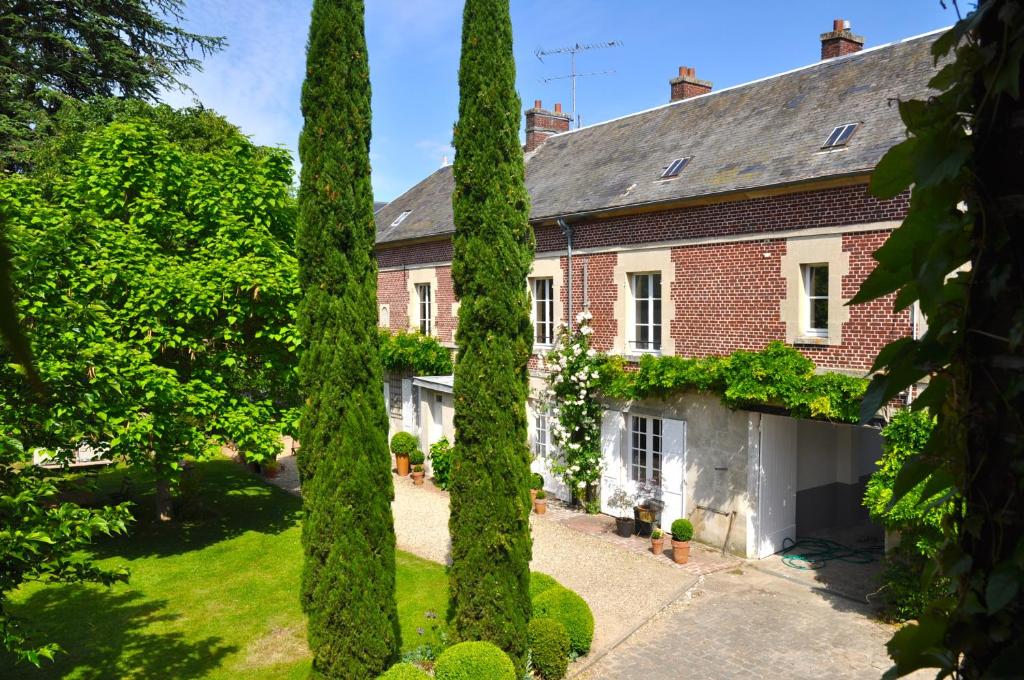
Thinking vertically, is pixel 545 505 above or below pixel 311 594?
below

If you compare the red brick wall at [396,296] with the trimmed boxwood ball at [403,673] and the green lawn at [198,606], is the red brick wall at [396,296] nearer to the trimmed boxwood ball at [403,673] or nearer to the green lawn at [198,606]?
the green lawn at [198,606]

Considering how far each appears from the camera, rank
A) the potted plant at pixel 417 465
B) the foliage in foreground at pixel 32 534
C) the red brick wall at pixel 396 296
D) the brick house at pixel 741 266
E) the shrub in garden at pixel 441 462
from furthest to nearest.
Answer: the red brick wall at pixel 396 296 → the potted plant at pixel 417 465 → the shrub in garden at pixel 441 462 → the brick house at pixel 741 266 → the foliage in foreground at pixel 32 534

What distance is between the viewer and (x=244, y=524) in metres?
15.8

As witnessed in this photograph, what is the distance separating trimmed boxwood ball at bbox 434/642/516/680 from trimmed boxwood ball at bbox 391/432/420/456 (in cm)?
1179

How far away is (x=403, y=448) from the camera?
64.5 ft

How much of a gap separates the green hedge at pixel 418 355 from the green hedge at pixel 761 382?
7152 millimetres

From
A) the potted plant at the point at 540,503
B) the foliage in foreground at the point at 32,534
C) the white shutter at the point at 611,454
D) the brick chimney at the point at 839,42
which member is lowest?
the potted plant at the point at 540,503

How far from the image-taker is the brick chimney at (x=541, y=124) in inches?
851

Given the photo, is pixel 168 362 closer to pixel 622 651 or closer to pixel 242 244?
pixel 242 244

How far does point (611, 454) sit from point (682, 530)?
3.03 metres

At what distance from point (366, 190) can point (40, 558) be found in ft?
17.0

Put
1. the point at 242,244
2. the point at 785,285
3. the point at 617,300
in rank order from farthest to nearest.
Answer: the point at 617,300 → the point at 242,244 → the point at 785,285

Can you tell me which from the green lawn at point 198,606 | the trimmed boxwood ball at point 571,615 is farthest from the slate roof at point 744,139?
the green lawn at point 198,606

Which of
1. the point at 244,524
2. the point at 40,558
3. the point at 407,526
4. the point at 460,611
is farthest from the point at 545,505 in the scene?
the point at 40,558
